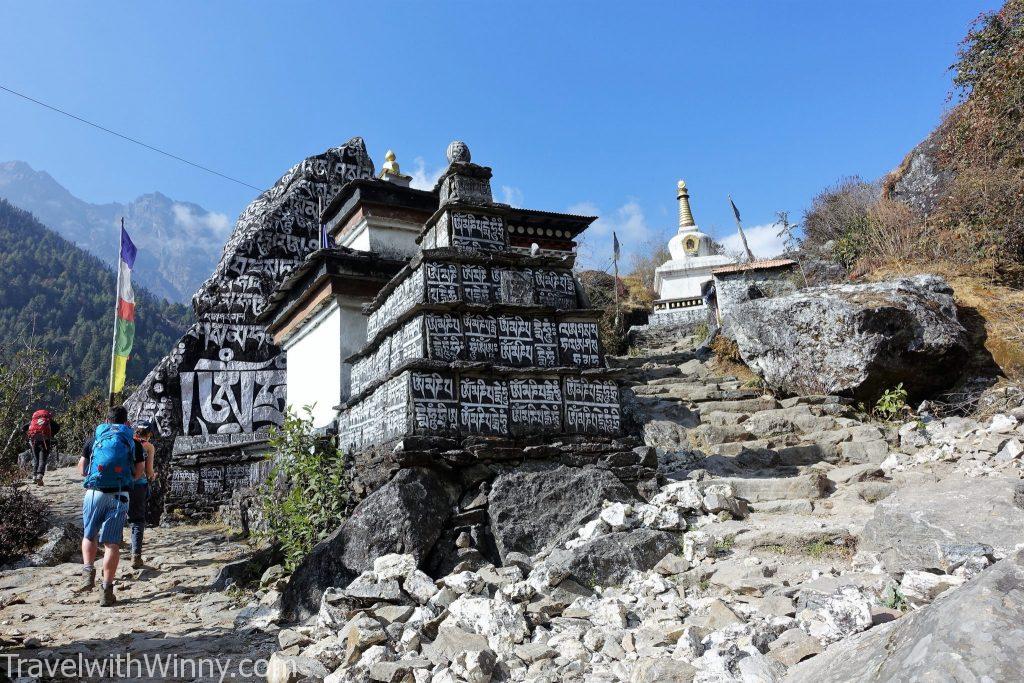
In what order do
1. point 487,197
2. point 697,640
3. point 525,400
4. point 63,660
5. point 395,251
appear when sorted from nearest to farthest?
1. point 697,640
2. point 63,660
3. point 525,400
4. point 487,197
5. point 395,251

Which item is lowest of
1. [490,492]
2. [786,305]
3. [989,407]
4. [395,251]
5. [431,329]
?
[490,492]

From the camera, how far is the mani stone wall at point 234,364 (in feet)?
45.4

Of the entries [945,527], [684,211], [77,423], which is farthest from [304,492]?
[684,211]

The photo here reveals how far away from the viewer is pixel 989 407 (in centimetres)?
956

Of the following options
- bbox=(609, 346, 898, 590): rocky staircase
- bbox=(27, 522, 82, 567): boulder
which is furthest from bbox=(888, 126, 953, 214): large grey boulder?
bbox=(27, 522, 82, 567): boulder

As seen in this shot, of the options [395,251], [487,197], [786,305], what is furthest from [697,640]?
[395,251]

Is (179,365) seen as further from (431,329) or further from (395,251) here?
(431,329)

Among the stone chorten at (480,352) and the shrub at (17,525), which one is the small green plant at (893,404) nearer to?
the stone chorten at (480,352)

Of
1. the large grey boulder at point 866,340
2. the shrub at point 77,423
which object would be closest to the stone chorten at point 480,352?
the large grey boulder at point 866,340

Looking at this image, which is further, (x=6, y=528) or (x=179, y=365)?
(x=179, y=365)

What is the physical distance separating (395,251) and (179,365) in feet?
21.4

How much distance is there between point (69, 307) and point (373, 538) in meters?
67.0

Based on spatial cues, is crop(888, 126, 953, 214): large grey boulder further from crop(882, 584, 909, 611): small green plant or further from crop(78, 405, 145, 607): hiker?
crop(78, 405, 145, 607): hiker

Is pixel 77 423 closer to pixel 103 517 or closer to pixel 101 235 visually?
pixel 103 517
